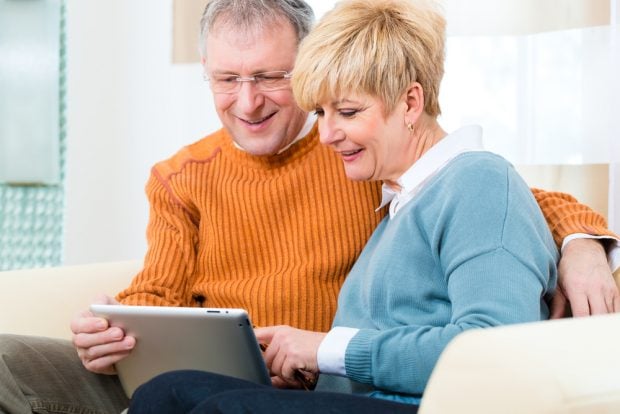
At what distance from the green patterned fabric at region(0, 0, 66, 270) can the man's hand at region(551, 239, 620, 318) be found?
2.23 metres

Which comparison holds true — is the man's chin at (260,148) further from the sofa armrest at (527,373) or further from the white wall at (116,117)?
the white wall at (116,117)

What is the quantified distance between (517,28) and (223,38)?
2.90 feet

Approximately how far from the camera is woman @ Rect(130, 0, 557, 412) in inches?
45.6

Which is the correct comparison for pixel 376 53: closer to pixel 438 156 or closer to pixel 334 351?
pixel 438 156

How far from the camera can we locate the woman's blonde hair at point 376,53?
1396 mm

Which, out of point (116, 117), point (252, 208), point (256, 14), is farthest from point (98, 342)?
point (116, 117)

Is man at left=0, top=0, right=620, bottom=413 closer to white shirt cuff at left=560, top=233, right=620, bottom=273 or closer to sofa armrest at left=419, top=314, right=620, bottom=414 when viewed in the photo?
white shirt cuff at left=560, top=233, right=620, bottom=273

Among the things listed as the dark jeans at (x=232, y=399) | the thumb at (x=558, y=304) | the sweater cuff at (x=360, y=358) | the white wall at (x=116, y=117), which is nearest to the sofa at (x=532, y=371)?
the dark jeans at (x=232, y=399)

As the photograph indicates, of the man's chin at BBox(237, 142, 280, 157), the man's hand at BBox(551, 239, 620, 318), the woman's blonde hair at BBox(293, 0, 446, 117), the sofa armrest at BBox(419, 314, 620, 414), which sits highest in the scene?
the woman's blonde hair at BBox(293, 0, 446, 117)

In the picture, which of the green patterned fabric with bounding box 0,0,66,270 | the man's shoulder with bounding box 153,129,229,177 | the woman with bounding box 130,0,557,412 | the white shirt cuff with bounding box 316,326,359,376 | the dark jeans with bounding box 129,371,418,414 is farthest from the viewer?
the green patterned fabric with bounding box 0,0,66,270

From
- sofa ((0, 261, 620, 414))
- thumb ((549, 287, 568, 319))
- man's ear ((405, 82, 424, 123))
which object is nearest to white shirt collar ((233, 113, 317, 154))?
man's ear ((405, 82, 424, 123))

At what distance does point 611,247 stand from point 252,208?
64 centimetres

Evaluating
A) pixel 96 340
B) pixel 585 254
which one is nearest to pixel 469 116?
pixel 585 254

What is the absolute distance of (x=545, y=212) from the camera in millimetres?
1536
